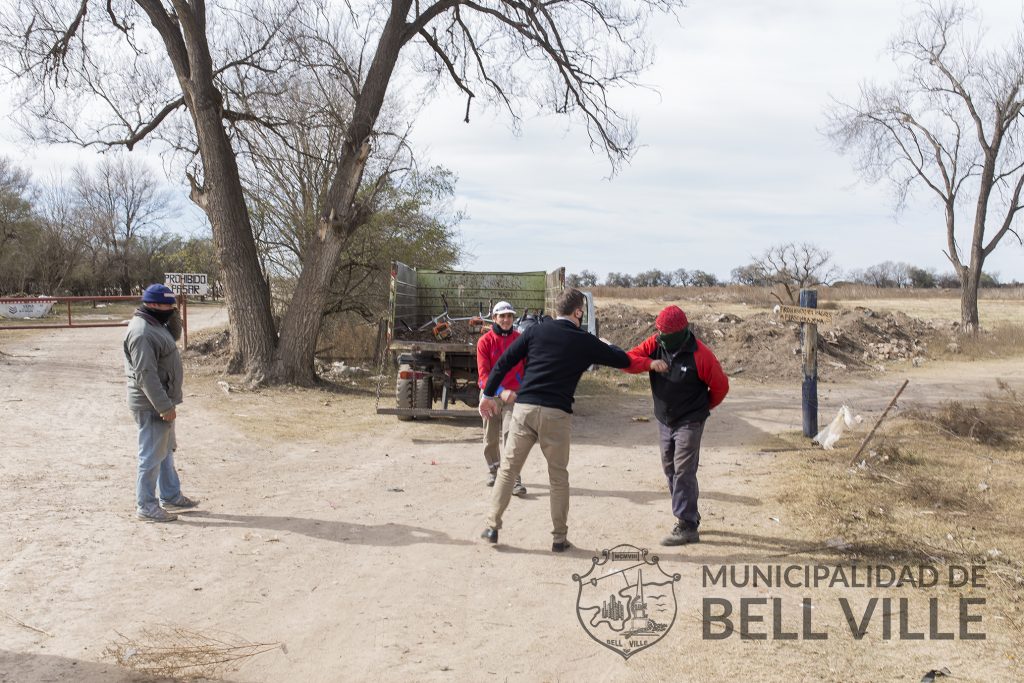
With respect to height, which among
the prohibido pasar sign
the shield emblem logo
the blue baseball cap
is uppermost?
the prohibido pasar sign

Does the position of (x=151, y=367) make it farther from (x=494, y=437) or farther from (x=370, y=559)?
(x=494, y=437)

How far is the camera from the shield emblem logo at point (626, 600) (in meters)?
4.52

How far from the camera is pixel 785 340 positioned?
22109 mm

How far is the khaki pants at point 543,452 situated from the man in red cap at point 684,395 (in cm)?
78

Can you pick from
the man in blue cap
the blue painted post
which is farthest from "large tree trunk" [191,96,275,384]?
the blue painted post

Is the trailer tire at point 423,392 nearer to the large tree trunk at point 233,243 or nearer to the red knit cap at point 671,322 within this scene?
the large tree trunk at point 233,243

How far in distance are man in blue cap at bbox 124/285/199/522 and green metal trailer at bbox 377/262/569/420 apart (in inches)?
179

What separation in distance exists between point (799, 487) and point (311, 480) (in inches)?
187

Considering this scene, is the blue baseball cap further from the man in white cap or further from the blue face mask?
the blue face mask

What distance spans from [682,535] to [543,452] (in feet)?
4.26

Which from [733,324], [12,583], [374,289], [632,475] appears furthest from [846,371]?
[12,583]

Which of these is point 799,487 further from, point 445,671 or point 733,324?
point 733,324

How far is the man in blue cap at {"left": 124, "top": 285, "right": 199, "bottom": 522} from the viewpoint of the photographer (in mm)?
6262

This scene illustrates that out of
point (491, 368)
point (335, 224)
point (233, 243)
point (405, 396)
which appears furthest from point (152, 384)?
point (233, 243)
